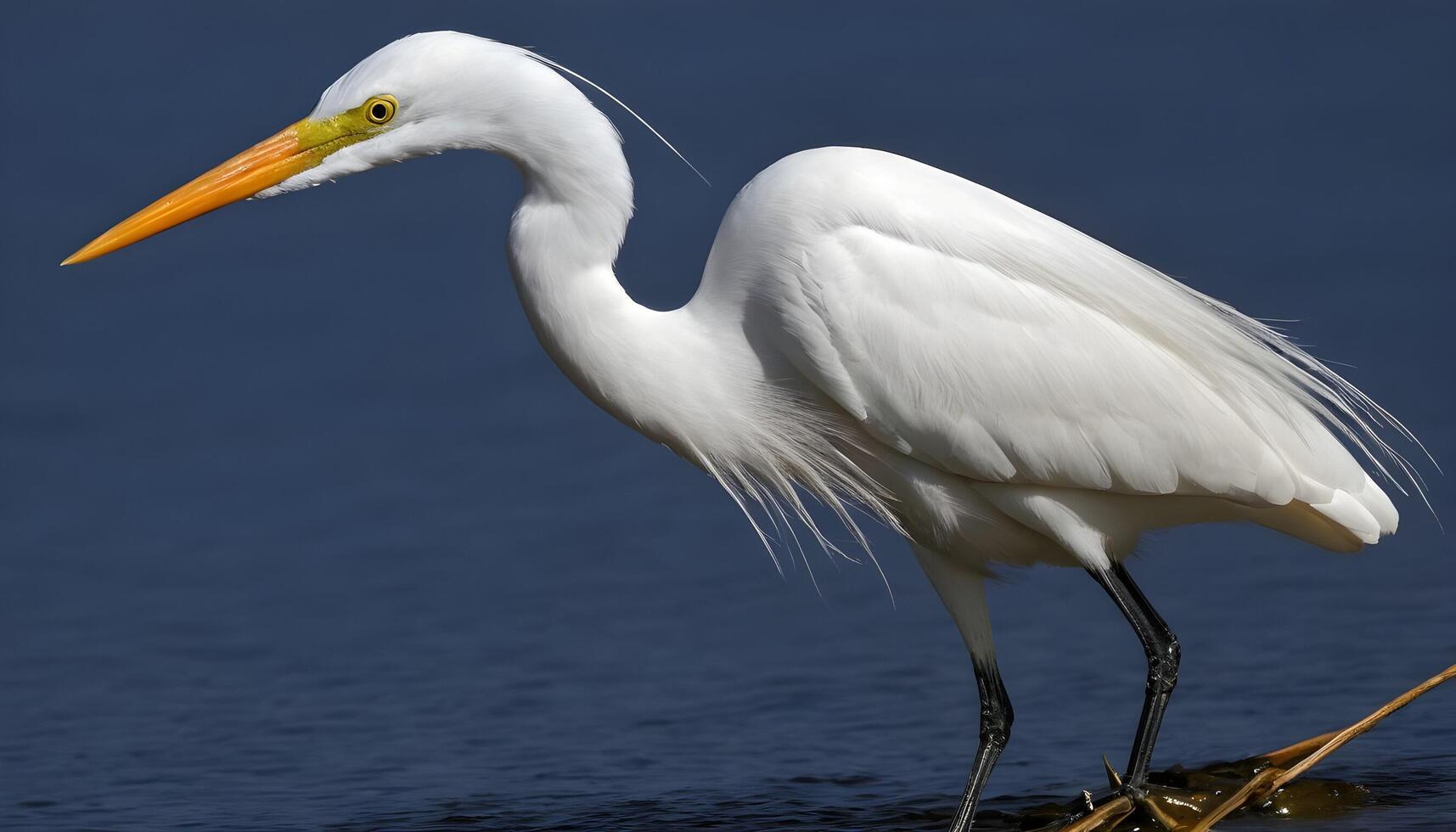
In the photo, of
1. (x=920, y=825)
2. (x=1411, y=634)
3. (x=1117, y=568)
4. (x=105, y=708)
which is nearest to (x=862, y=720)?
(x=920, y=825)

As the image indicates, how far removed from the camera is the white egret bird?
4180 millimetres

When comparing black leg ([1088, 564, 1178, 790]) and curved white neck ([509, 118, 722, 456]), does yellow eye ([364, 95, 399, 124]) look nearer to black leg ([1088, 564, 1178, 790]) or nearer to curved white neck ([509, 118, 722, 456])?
curved white neck ([509, 118, 722, 456])

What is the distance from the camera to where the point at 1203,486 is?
4.39m

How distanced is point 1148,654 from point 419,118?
2126mm

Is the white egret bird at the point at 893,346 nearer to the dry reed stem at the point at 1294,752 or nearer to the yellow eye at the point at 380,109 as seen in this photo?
the yellow eye at the point at 380,109

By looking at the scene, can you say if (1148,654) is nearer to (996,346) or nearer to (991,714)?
(991,714)

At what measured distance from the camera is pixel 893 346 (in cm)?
423

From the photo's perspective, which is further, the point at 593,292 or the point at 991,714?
the point at 991,714

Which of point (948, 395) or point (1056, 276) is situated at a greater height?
point (1056, 276)

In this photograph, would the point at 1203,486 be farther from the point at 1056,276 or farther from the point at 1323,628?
the point at 1323,628

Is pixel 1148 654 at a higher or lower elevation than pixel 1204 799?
higher

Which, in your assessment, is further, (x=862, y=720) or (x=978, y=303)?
(x=862, y=720)

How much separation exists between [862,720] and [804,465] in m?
1.56

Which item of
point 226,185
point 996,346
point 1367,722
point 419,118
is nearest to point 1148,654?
point 1367,722
